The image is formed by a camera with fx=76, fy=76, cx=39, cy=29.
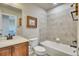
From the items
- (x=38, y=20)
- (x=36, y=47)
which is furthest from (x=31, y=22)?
A: (x=36, y=47)

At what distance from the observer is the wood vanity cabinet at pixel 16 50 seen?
1.25 metres

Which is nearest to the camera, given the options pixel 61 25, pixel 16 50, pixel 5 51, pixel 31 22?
pixel 5 51

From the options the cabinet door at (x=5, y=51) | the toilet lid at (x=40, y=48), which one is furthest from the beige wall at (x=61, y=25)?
the cabinet door at (x=5, y=51)

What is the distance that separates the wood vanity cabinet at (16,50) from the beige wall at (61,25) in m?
0.58

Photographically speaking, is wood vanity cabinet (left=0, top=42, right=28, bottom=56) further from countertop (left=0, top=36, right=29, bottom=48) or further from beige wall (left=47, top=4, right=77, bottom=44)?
beige wall (left=47, top=4, right=77, bottom=44)

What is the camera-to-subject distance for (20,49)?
4.87 feet

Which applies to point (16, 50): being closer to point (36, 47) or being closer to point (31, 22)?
point (36, 47)

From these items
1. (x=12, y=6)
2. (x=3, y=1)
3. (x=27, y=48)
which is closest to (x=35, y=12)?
(x=12, y=6)

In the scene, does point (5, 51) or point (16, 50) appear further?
point (16, 50)

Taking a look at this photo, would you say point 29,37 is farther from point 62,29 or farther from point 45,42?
point 62,29

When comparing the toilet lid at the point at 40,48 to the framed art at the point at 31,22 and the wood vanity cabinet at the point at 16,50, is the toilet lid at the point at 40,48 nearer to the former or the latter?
the wood vanity cabinet at the point at 16,50

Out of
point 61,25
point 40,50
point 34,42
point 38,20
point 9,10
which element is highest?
point 9,10

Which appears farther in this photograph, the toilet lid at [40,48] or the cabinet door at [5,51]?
the toilet lid at [40,48]

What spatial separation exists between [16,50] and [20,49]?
0.10m
